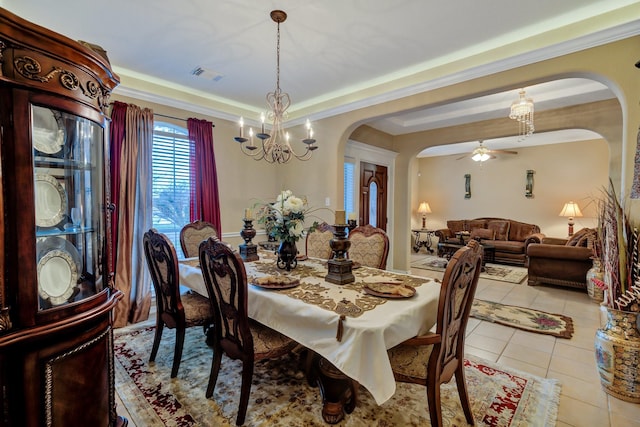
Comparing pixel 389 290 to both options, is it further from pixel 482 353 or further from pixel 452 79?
pixel 452 79

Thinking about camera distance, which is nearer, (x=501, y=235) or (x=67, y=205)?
(x=67, y=205)

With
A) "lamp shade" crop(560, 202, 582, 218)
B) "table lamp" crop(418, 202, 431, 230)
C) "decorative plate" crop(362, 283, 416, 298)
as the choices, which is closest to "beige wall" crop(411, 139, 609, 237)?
"table lamp" crop(418, 202, 431, 230)

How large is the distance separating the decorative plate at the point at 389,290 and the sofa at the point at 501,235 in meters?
5.35

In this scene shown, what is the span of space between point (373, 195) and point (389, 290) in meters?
4.03

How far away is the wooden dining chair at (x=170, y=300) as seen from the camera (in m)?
2.10

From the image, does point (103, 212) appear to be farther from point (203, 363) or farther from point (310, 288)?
point (203, 363)

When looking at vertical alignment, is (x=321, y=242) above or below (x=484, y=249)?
above

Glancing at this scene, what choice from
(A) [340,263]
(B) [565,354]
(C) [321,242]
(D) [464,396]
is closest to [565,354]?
(B) [565,354]

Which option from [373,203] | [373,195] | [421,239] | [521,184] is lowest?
[421,239]

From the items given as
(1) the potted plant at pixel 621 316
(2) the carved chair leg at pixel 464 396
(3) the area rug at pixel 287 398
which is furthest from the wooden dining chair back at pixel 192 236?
(1) the potted plant at pixel 621 316

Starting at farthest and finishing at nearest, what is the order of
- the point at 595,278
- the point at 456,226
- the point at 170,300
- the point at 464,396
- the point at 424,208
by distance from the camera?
the point at 424,208
the point at 456,226
the point at 595,278
the point at 170,300
the point at 464,396

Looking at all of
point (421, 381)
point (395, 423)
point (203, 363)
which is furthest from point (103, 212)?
point (395, 423)

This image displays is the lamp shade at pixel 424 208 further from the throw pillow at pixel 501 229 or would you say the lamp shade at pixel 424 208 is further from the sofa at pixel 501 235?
the throw pillow at pixel 501 229

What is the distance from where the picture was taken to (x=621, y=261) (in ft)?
6.70
